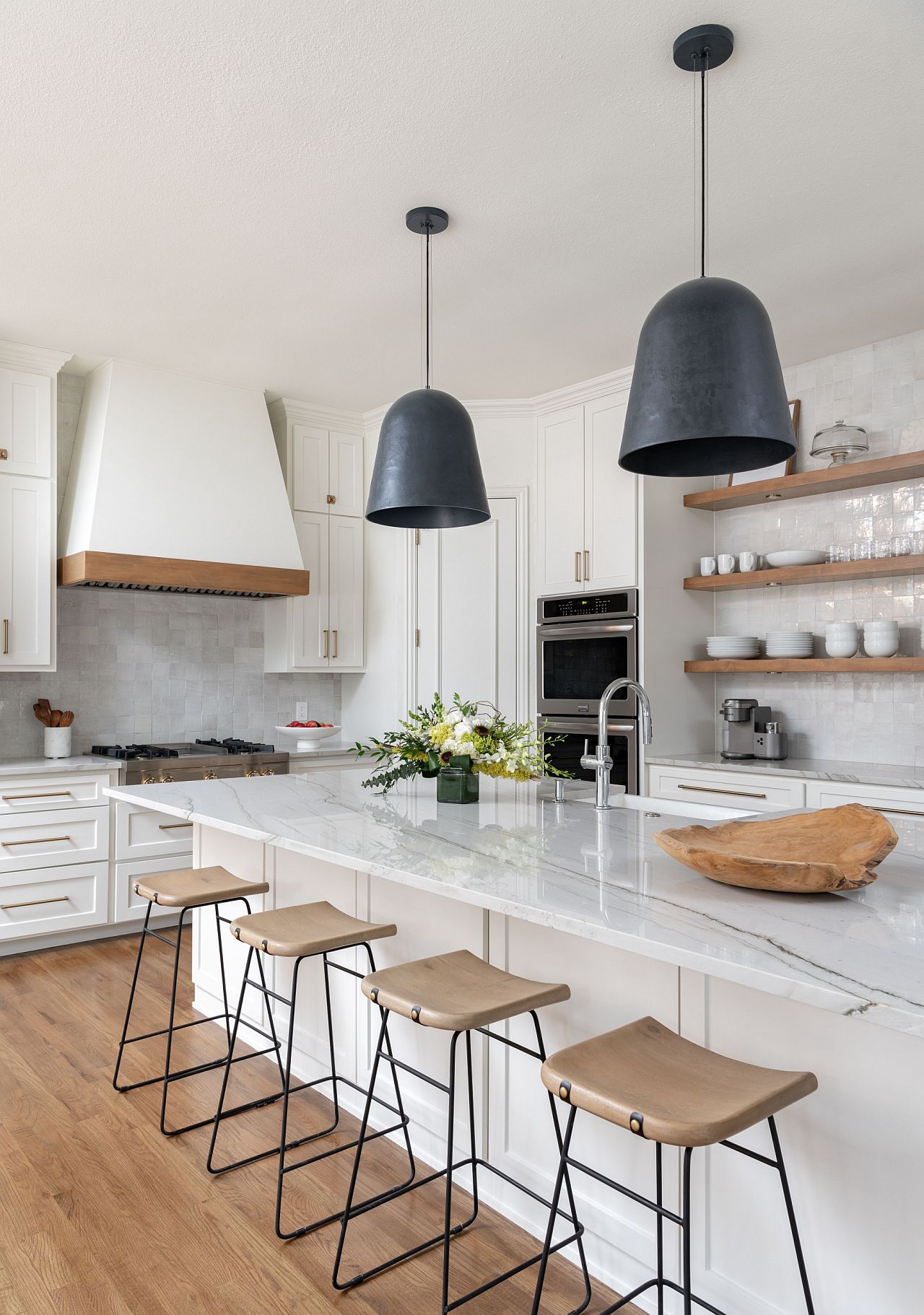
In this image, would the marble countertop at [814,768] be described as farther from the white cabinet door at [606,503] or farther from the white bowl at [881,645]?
the white cabinet door at [606,503]

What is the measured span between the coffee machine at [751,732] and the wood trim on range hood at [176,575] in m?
2.27

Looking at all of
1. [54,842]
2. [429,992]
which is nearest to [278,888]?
[429,992]

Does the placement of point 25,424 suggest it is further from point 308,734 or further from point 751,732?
point 751,732

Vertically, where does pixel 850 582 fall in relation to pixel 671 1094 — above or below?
above

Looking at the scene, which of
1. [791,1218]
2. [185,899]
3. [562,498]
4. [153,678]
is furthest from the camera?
[153,678]

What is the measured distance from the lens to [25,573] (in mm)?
4227

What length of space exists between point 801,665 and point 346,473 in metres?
2.77

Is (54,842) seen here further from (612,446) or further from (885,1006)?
(885,1006)

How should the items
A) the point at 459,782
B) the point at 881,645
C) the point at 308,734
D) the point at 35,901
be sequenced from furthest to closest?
the point at 308,734, the point at 35,901, the point at 881,645, the point at 459,782

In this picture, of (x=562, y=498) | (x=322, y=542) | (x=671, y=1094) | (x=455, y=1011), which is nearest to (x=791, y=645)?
(x=562, y=498)

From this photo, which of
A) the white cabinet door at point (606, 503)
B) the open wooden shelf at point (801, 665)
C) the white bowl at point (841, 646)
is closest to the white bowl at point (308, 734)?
the white cabinet door at point (606, 503)

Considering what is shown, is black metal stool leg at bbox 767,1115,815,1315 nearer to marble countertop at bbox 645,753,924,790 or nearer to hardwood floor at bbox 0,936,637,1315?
hardwood floor at bbox 0,936,637,1315

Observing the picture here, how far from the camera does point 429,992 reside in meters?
1.81

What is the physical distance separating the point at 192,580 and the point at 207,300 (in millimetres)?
1373
